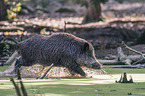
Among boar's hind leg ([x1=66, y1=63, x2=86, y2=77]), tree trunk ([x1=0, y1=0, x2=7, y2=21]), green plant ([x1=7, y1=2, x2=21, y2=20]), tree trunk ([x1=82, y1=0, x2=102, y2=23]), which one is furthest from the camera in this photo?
tree trunk ([x1=82, y1=0, x2=102, y2=23])

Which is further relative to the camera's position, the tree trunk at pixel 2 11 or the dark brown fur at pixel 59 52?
the tree trunk at pixel 2 11

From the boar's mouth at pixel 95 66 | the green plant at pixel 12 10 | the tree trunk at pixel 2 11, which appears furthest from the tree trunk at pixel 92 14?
the boar's mouth at pixel 95 66

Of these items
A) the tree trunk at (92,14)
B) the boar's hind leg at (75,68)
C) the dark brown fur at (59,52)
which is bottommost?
the boar's hind leg at (75,68)

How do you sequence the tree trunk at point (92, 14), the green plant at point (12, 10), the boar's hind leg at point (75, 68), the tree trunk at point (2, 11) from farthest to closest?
the tree trunk at point (92, 14) → the green plant at point (12, 10) → the tree trunk at point (2, 11) → the boar's hind leg at point (75, 68)

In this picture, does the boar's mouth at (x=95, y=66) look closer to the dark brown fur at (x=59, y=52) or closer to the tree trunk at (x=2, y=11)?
the dark brown fur at (x=59, y=52)

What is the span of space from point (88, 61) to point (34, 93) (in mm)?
3450

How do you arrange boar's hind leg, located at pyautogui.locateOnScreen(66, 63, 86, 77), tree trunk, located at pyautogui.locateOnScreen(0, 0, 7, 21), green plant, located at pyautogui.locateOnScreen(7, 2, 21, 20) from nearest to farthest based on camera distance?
boar's hind leg, located at pyautogui.locateOnScreen(66, 63, 86, 77) → tree trunk, located at pyautogui.locateOnScreen(0, 0, 7, 21) → green plant, located at pyautogui.locateOnScreen(7, 2, 21, 20)

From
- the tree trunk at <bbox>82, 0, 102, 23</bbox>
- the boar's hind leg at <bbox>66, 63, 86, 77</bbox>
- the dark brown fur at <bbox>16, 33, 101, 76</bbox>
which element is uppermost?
the tree trunk at <bbox>82, 0, 102, 23</bbox>

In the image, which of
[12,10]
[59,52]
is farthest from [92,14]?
[59,52]

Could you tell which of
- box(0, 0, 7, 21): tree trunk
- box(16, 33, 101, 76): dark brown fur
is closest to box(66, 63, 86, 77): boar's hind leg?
box(16, 33, 101, 76): dark brown fur

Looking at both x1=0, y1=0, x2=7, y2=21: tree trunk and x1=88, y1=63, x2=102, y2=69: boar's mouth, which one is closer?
x1=88, y1=63, x2=102, y2=69: boar's mouth

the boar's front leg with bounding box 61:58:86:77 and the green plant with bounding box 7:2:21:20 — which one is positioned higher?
the green plant with bounding box 7:2:21:20

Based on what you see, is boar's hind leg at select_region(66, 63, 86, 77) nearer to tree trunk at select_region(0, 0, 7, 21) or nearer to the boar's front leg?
the boar's front leg

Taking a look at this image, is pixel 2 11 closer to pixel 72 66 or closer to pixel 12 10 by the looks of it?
pixel 12 10
